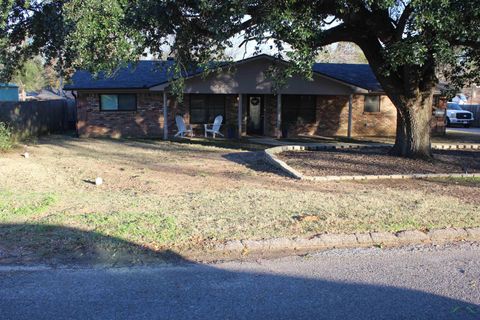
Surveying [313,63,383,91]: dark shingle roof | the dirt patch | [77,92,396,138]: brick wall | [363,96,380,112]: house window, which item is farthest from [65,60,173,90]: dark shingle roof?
[363,96,380,112]: house window

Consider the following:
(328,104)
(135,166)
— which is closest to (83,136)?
(135,166)

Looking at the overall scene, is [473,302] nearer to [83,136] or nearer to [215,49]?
[215,49]

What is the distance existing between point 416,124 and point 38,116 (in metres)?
16.1

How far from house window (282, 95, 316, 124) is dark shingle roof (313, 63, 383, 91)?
1.57 meters

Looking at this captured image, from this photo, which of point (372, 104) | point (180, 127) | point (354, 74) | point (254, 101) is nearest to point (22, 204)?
point (180, 127)

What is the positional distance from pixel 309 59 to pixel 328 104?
13341 mm

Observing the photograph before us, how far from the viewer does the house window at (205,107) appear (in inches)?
861

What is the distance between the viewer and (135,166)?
1194cm

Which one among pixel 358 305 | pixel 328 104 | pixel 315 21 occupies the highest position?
pixel 315 21

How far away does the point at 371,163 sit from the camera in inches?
466

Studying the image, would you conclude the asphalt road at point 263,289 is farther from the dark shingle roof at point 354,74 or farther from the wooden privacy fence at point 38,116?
the dark shingle roof at point 354,74

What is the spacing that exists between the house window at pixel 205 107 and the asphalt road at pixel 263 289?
17193mm

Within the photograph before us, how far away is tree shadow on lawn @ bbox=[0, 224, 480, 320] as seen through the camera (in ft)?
12.6

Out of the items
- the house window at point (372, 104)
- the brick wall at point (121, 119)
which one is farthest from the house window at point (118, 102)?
the house window at point (372, 104)
